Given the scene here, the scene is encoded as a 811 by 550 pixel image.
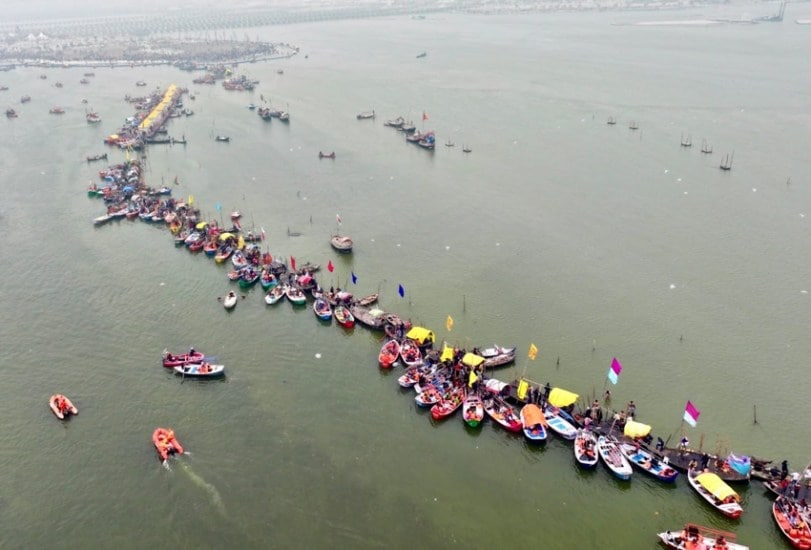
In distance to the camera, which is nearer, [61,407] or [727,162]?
[61,407]

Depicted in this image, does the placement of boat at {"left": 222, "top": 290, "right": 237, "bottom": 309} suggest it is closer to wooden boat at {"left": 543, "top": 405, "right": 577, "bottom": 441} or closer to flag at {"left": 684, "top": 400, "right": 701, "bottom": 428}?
wooden boat at {"left": 543, "top": 405, "right": 577, "bottom": 441}

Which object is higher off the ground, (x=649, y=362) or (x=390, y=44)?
(x=390, y=44)

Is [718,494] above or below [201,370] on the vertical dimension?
above

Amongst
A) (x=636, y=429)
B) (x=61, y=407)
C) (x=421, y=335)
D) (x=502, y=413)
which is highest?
(x=421, y=335)

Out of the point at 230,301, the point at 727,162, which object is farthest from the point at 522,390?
the point at 727,162

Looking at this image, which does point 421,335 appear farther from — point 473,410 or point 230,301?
point 230,301

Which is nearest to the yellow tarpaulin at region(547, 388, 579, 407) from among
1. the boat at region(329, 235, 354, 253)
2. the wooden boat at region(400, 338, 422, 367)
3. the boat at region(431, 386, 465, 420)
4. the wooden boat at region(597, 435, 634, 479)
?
the wooden boat at region(597, 435, 634, 479)

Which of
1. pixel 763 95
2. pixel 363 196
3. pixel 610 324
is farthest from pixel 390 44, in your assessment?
pixel 610 324

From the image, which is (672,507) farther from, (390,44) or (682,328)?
(390,44)

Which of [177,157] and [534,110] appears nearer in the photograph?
[177,157]
